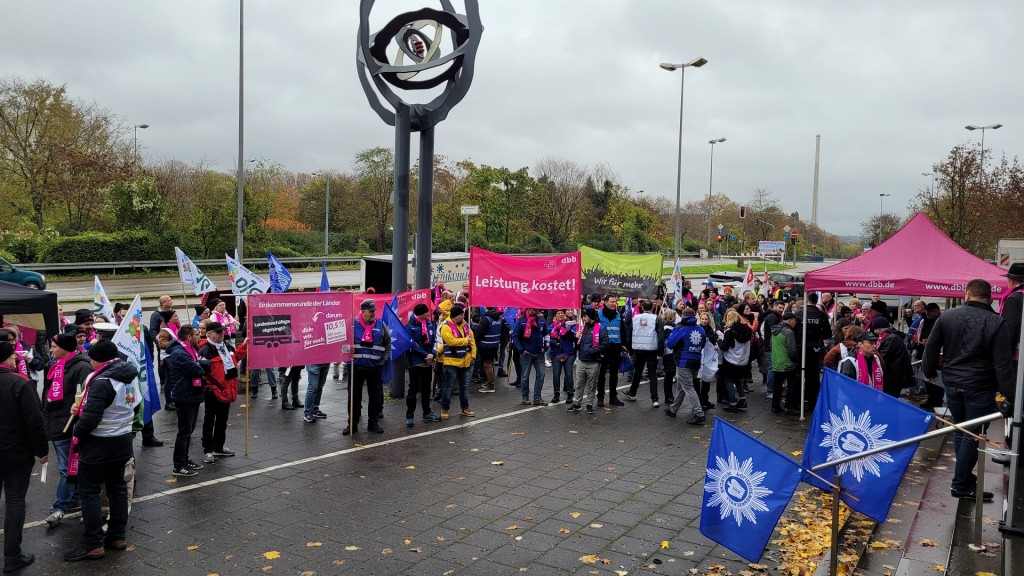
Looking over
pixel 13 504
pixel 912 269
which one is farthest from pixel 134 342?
pixel 912 269

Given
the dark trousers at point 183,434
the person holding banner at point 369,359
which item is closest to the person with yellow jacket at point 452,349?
the person holding banner at point 369,359

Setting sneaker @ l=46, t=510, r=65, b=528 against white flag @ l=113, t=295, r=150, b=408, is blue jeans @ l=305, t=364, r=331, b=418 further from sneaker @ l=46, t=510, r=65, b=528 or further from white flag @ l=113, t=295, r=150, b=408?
sneaker @ l=46, t=510, r=65, b=528

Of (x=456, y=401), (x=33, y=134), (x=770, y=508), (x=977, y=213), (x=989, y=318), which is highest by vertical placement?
(x=33, y=134)

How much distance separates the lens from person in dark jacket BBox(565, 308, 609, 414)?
12055 millimetres

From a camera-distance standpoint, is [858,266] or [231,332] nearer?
[858,266]

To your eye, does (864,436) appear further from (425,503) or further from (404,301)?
(404,301)

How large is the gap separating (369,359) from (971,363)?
23.8 feet

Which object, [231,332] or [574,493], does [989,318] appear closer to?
[574,493]

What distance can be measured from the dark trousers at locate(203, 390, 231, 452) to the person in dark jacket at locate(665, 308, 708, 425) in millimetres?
6527

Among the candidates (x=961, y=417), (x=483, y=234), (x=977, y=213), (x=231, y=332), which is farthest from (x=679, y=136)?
(x=961, y=417)

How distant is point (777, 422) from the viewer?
1189cm

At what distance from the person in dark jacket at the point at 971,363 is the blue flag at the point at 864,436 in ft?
5.89

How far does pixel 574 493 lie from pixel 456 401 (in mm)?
5396

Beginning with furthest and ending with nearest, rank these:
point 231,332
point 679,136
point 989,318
A: point 679,136
point 231,332
point 989,318
